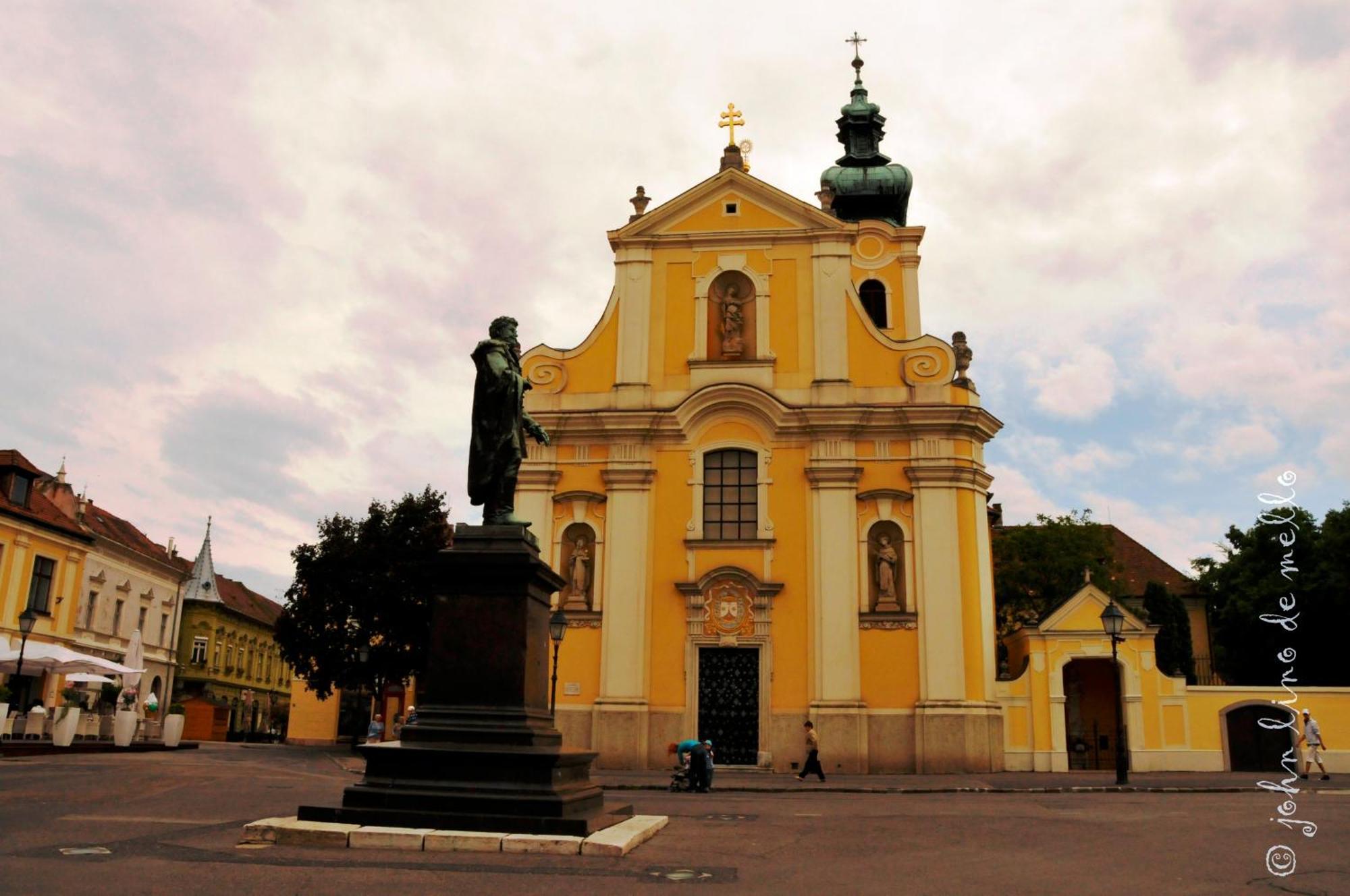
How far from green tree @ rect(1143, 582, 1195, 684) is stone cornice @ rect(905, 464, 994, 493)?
22925 mm

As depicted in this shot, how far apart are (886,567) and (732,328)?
679cm

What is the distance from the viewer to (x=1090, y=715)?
28625mm

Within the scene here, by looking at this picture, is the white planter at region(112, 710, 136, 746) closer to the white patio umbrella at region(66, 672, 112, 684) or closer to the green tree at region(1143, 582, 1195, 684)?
the white patio umbrella at region(66, 672, 112, 684)

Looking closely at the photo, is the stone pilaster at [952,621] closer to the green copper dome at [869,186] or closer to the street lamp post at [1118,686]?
the street lamp post at [1118,686]

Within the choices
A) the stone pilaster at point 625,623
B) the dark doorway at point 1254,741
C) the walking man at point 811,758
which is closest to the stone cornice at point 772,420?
the stone pilaster at point 625,623

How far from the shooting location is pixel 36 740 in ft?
83.2

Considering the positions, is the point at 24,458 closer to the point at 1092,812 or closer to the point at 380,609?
the point at 380,609

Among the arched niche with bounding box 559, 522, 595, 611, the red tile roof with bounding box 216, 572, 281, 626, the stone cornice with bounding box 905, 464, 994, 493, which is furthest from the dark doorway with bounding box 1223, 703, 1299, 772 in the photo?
the red tile roof with bounding box 216, 572, 281, 626

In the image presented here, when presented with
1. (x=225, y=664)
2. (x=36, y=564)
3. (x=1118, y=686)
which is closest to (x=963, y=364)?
(x=1118, y=686)

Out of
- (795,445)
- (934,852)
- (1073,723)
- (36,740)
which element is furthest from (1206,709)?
(36,740)

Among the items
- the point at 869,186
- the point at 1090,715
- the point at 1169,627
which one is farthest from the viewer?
the point at 1169,627

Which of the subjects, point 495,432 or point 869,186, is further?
point 869,186

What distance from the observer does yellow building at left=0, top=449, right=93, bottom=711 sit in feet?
113

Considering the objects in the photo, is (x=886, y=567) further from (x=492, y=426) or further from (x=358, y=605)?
(x=358, y=605)
